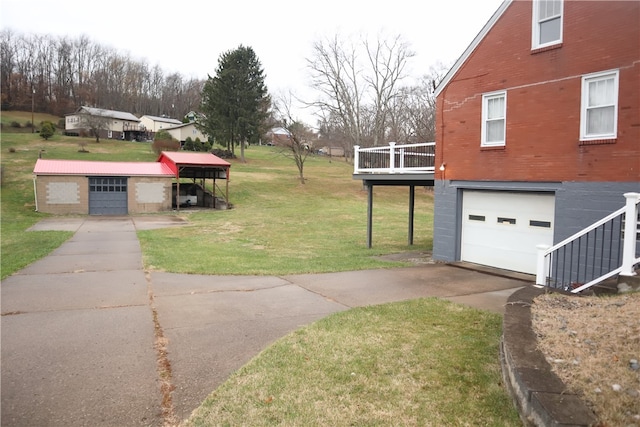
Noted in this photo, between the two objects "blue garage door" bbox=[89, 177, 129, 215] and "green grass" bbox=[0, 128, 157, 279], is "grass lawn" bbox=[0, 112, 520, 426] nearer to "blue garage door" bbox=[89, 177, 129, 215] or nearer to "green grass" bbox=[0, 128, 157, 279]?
"green grass" bbox=[0, 128, 157, 279]

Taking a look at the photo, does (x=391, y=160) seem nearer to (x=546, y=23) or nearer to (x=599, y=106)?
(x=546, y=23)

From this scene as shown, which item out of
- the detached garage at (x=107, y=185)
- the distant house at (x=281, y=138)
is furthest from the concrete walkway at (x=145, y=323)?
the distant house at (x=281, y=138)

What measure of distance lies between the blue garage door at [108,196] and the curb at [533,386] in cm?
2969

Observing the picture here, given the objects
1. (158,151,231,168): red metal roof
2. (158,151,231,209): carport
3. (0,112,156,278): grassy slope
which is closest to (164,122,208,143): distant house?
(0,112,156,278): grassy slope

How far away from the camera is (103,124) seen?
62.4 m

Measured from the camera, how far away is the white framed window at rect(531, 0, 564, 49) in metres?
10.8

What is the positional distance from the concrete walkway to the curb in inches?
114

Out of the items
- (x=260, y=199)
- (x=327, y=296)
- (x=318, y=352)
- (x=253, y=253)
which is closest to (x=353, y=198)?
(x=260, y=199)

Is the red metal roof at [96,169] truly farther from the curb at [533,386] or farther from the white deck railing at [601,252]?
the curb at [533,386]

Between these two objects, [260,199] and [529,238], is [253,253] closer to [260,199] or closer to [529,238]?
[529,238]

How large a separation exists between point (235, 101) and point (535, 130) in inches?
1798

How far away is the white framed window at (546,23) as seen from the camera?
425 inches

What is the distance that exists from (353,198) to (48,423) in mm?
36960

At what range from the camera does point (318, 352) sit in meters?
5.46
